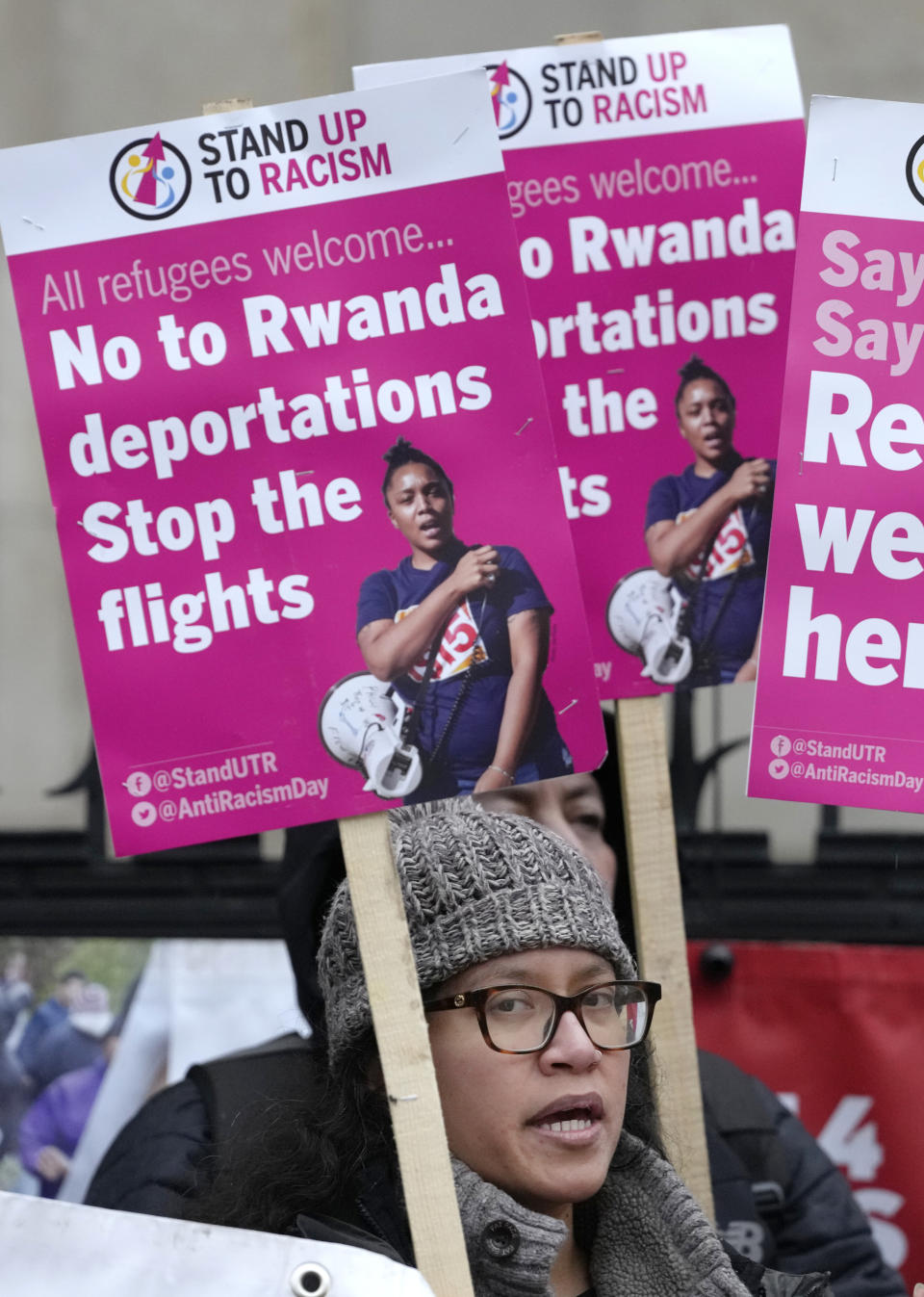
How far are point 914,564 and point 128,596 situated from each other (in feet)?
2.79

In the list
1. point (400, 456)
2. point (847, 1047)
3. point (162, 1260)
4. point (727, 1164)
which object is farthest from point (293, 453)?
point (847, 1047)

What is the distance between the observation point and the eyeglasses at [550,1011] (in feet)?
5.66

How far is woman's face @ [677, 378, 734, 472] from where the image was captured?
2.22 meters

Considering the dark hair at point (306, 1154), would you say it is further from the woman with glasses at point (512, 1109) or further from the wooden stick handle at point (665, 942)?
the wooden stick handle at point (665, 942)

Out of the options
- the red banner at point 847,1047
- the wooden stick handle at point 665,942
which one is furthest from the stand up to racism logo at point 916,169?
the red banner at point 847,1047

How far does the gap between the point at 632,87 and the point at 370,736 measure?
3.16 feet

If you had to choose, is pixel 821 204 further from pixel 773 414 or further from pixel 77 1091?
pixel 77 1091

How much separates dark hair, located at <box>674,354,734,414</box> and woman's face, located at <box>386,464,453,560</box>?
0.51m

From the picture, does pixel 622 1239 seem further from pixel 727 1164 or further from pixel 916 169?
pixel 916 169

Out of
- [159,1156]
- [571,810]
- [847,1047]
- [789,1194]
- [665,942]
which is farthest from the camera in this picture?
[847,1047]

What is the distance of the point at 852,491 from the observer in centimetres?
191

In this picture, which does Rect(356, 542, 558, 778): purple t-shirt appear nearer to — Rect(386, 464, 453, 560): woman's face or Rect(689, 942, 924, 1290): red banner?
Rect(386, 464, 453, 560): woman's face

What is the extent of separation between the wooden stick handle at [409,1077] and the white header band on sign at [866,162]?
869 mm

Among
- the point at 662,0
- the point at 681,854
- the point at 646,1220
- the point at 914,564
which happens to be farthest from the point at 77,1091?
the point at 662,0
